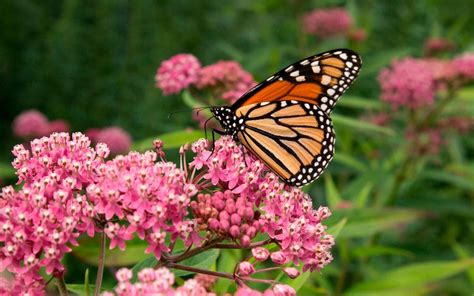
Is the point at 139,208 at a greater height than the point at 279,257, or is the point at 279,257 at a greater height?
the point at 139,208

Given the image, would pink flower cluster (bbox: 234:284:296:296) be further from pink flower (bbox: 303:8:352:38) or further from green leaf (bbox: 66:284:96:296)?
pink flower (bbox: 303:8:352:38)

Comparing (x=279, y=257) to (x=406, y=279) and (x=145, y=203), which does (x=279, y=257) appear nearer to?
(x=145, y=203)

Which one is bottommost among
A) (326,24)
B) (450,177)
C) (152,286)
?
(152,286)

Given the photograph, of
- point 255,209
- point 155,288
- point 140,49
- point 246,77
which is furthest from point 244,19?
point 155,288

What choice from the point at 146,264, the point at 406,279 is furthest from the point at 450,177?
the point at 146,264

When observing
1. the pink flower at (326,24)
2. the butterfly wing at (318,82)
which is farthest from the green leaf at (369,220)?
the pink flower at (326,24)

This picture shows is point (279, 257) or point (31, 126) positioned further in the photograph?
point (31, 126)

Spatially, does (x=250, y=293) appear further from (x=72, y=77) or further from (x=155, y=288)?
(x=72, y=77)

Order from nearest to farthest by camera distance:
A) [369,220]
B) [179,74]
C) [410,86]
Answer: [369,220] < [179,74] < [410,86]
